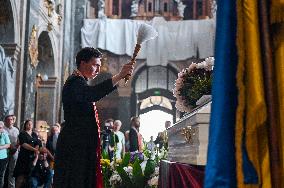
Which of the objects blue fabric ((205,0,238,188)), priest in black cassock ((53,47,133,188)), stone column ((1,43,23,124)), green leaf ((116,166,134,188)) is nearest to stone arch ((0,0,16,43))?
stone column ((1,43,23,124))

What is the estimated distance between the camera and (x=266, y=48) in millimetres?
1481

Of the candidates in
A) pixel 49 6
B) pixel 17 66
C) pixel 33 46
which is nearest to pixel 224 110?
pixel 17 66

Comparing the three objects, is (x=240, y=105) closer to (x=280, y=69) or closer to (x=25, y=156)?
(x=280, y=69)

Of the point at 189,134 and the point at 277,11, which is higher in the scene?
the point at 277,11

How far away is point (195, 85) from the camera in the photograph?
11.2ft

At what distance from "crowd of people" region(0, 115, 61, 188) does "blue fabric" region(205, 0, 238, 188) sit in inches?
252

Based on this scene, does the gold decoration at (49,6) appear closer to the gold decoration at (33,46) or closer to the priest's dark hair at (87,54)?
the gold decoration at (33,46)

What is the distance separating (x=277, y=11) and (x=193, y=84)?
198 cm

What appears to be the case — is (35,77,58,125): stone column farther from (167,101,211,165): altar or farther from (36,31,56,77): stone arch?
(167,101,211,165): altar

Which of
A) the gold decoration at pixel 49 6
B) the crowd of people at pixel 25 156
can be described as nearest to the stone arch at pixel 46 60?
the gold decoration at pixel 49 6

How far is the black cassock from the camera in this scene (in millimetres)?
3166

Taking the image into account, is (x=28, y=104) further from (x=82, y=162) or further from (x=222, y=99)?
(x=222, y=99)

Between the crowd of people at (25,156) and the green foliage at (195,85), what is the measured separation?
4664 mm

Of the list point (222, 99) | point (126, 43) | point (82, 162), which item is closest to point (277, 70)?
point (222, 99)
